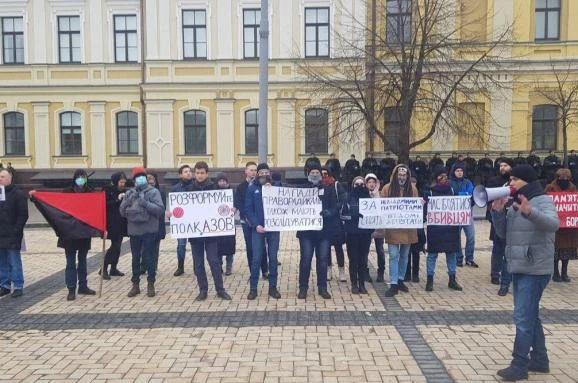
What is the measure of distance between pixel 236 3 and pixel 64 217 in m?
22.1

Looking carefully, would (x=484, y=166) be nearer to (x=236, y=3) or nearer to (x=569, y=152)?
(x=569, y=152)

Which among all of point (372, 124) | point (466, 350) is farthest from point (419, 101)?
point (466, 350)

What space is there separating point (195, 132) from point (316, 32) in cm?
801

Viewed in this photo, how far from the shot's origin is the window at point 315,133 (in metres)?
27.9

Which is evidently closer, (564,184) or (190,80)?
(564,184)

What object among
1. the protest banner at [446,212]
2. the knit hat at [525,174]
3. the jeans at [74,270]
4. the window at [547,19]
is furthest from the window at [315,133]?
the knit hat at [525,174]

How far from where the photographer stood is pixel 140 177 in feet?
27.3

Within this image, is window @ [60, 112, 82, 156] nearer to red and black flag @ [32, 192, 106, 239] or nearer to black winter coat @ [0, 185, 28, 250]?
black winter coat @ [0, 185, 28, 250]

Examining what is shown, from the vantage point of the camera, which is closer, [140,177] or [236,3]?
[140,177]

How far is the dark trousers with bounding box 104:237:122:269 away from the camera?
31.7 feet

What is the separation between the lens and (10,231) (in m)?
8.50

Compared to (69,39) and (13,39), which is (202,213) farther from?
(13,39)

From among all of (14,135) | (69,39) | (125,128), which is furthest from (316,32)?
(14,135)

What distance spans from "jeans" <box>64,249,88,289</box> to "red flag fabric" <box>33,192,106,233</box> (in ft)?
1.65
